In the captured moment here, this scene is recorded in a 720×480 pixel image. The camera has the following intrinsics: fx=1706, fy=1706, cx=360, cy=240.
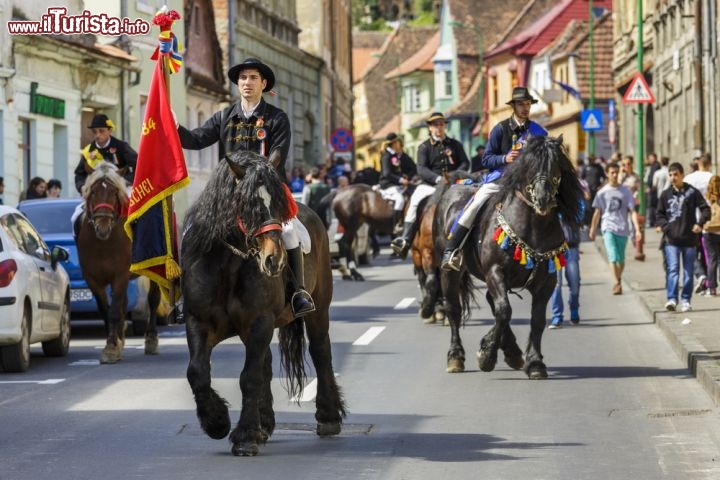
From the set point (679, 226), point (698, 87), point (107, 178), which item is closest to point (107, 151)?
point (107, 178)

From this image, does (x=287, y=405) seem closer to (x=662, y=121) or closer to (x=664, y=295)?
(x=664, y=295)

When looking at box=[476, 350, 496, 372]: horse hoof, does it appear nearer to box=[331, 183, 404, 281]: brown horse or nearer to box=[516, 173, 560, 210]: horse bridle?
box=[516, 173, 560, 210]: horse bridle

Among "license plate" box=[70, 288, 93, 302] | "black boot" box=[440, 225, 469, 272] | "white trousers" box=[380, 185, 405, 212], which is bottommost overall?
"license plate" box=[70, 288, 93, 302]

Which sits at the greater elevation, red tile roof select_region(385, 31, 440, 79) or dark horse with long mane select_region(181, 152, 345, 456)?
red tile roof select_region(385, 31, 440, 79)

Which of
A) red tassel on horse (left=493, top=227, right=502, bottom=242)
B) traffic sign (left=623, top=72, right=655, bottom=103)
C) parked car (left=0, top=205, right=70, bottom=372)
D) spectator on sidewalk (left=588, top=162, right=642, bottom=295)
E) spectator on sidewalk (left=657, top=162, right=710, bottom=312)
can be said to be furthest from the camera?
traffic sign (left=623, top=72, right=655, bottom=103)

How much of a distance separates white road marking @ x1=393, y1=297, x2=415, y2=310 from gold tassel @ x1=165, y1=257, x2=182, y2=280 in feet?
41.7

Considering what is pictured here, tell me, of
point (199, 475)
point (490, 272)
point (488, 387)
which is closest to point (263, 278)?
point (199, 475)

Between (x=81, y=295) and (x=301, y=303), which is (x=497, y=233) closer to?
(x=301, y=303)

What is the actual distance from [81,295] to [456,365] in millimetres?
6234

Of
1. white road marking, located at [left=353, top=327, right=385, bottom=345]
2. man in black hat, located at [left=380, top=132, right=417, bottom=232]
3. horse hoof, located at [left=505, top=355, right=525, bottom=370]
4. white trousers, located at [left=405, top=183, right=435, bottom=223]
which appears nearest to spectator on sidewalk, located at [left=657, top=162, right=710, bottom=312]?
white trousers, located at [left=405, top=183, right=435, bottom=223]

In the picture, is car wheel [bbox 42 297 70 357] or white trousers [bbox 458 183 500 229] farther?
car wheel [bbox 42 297 70 357]

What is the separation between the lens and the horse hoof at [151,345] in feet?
56.9

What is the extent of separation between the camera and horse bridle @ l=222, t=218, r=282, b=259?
9674 millimetres

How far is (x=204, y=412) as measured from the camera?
997 cm
